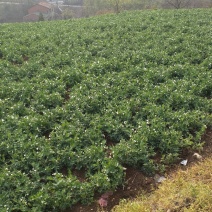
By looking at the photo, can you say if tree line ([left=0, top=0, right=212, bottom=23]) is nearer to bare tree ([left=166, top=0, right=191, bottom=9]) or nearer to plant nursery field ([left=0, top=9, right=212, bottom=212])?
bare tree ([left=166, top=0, right=191, bottom=9])

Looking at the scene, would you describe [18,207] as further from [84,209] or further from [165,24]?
[165,24]

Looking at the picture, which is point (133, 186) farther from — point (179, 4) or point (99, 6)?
point (99, 6)

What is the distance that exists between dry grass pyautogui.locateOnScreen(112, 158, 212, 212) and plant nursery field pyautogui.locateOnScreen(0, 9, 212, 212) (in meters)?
0.63

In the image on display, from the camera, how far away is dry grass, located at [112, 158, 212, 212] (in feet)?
16.8

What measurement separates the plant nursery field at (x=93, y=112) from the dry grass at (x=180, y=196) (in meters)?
0.63

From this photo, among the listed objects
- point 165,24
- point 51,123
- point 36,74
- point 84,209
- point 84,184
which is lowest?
point 84,209

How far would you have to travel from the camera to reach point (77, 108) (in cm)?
827

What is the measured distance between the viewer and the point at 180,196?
537 centimetres

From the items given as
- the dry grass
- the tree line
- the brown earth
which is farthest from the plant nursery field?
the tree line

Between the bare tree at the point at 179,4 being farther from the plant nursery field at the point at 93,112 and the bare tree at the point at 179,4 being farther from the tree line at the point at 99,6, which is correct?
the plant nursery field at the point at 93,112

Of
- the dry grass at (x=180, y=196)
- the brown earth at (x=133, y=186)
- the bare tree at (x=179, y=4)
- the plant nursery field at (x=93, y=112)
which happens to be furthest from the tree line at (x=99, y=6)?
the dry grass at (x=180, y=196)

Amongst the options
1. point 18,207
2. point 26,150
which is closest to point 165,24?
point 26,150

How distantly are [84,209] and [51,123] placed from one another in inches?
110

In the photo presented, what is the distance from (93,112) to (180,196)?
3832 mm
